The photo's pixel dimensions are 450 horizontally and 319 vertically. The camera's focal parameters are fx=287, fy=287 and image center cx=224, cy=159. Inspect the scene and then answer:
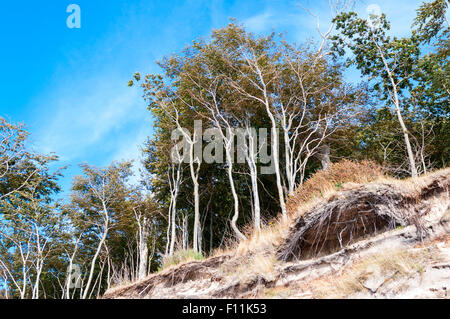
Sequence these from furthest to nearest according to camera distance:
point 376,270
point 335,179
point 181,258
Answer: point 181,258, point 335,179, point 376,270

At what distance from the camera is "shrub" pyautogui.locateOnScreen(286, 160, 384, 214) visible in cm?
733

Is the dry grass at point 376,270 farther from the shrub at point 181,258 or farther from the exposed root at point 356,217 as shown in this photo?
the shrub at point 181,258

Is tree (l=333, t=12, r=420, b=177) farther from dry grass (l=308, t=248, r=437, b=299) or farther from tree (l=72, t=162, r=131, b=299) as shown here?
tree (l=72, t=162, r=131, b=299)

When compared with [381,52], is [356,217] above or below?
below

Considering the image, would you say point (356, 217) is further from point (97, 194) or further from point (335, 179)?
point (97, 194)

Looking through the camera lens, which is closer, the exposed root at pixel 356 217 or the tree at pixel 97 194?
the exposed root at pixel 356 217

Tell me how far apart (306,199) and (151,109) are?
12288 millimetres

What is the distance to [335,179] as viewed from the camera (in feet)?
26.2

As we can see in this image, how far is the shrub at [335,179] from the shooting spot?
7332mm

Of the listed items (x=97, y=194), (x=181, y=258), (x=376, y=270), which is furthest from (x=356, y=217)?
(x=97, y=194)

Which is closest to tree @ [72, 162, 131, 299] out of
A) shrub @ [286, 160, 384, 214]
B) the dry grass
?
shrub @ [286, 160, 384, 214]

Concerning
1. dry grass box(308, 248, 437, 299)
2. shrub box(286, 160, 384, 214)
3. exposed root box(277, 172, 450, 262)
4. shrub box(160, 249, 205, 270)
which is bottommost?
dry grass box(308, 248, 437, 299)

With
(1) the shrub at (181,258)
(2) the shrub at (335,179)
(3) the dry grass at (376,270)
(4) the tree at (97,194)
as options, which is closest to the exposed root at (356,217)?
(2) the shrub at (335,179)
